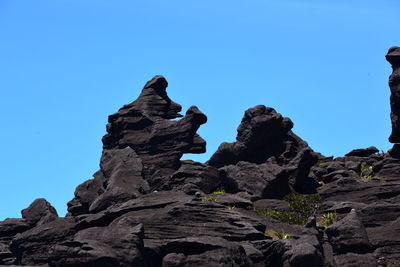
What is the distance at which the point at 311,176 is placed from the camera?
60.5m

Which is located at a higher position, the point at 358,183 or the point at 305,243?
the point at 358,183

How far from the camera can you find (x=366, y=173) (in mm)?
61750

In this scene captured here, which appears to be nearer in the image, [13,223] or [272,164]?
[272,164]

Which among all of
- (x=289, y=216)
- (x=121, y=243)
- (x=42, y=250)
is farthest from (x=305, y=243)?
(x=42, y=250)

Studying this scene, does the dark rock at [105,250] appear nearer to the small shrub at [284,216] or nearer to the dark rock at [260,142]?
the small shrub at [284,216]

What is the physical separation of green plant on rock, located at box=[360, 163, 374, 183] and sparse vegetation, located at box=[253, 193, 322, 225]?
6064mm

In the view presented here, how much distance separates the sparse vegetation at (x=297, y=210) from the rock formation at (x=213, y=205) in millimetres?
96

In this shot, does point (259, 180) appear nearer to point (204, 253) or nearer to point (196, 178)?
point (196, 178)

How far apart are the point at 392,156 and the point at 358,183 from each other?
9150 mm

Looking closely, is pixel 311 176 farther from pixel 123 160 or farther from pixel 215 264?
pixel 215 264

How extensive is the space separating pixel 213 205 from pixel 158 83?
104 feet

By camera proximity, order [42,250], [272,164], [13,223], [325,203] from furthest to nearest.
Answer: [13,223] → [272,164] → [325,203] → [42,250]

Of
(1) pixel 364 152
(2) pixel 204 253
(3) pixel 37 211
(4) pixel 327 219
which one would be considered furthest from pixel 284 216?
(1) pixel 364 152

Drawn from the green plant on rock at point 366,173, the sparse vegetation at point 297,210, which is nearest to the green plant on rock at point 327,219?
the sparse vegetation at point 297,210
